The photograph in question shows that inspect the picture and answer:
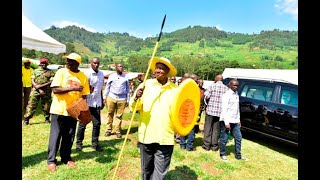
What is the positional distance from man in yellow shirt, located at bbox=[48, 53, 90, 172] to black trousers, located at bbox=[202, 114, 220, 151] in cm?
347

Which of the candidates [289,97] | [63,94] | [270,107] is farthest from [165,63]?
[289,97]

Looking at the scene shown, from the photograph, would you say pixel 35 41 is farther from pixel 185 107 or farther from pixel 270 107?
pixel 270 107

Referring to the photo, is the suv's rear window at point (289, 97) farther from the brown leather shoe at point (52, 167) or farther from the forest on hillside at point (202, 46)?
the forest on hillside at point (202, 46)

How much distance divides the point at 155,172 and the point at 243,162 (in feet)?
11.9

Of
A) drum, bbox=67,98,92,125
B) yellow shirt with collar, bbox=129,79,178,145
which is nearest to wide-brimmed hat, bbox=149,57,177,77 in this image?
yellow shirt with collar, bbox=129,79,178,145

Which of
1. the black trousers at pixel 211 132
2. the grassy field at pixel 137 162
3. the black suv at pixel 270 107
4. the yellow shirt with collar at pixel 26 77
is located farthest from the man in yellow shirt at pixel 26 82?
the black suv at pixel 270 107

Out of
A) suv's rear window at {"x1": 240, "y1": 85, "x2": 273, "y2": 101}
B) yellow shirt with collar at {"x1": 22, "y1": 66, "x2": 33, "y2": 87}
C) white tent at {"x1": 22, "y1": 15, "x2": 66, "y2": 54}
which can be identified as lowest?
suv's rear window at {"x1": 240, "y1": 85, "x2": 273, "y2": 101}

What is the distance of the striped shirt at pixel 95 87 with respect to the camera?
625 cm

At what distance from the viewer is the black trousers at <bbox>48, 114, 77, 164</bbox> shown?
4996 mm

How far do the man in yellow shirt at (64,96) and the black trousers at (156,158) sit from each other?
188 centimetres

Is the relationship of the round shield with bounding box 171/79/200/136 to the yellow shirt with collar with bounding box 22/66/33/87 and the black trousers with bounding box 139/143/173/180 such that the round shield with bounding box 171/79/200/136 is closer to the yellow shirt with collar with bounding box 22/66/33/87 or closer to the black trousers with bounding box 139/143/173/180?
the black trousers with bounding box 139/143/173/180
